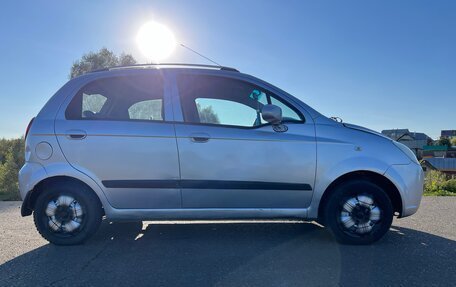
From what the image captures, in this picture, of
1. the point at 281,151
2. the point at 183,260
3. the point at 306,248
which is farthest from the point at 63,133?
the point at 306,248

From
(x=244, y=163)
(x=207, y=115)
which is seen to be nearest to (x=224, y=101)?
(x=207, y=115)

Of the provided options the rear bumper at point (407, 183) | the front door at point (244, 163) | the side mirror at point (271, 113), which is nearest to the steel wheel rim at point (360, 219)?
the rear bumper at point (407, 183)

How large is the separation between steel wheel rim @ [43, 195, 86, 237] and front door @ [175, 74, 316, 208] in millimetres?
1168

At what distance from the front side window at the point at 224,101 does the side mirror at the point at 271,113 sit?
0.45ft

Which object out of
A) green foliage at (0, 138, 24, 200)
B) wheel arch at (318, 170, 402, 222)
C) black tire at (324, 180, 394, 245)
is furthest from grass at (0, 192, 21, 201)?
black tire at (324, 180, 394, 245)

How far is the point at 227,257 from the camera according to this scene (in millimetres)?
4090

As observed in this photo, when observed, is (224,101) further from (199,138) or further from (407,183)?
(407,183)

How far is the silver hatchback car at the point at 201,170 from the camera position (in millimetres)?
4445

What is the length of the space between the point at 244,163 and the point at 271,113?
623mm

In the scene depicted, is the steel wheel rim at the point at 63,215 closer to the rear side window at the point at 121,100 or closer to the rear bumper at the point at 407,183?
the rear side window at the point at 121,100

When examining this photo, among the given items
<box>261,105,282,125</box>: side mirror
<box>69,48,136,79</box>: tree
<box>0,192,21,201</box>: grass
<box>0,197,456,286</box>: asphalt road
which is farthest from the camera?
<box>69,48,136,79</box>: tree

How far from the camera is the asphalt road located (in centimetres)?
351

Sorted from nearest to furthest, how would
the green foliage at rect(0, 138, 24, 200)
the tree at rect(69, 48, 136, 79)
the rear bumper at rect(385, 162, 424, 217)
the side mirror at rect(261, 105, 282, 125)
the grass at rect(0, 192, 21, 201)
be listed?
the side mirror at rect(261, 105, 282, 125) → the rear bumper at rect(385, 162, 424, 217) → the grass at rect(0, 192, 21, 201) → the green foliage at rect(0, 138, 24, 200) → the tree at rect(69, 48, 136, 79)

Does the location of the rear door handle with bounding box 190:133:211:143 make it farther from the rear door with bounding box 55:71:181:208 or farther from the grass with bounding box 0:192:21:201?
the grass with bounding box 0:192:21:201
